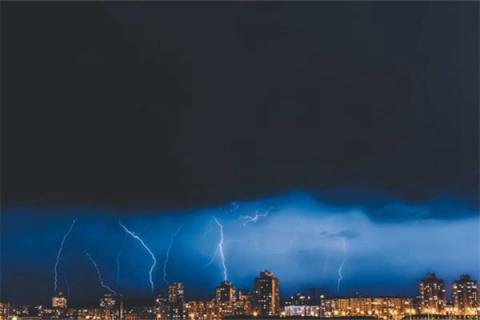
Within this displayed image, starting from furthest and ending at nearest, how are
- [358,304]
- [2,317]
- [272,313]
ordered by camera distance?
[358,304]
[272,313]
[2,317]

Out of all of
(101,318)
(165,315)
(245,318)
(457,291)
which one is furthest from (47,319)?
(457,291)

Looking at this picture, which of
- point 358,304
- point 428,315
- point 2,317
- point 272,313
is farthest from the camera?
point 358,304

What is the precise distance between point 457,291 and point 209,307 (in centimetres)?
4096

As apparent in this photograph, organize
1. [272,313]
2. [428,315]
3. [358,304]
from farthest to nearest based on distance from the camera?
[358,304] → [272,313] → [428,315]

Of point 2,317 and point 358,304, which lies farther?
point 358,304

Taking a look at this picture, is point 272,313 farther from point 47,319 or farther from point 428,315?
point 47,319

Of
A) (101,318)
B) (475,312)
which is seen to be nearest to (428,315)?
(475,312)

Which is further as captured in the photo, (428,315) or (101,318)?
(101,318)

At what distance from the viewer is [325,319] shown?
13000 centimetres

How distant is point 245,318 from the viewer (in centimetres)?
12106

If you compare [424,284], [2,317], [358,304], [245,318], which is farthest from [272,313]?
[2,317]

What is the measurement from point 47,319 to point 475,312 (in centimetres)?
7397

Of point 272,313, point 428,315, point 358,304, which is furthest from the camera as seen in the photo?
point 358,304

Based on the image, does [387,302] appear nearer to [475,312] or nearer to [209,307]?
[475,312]
